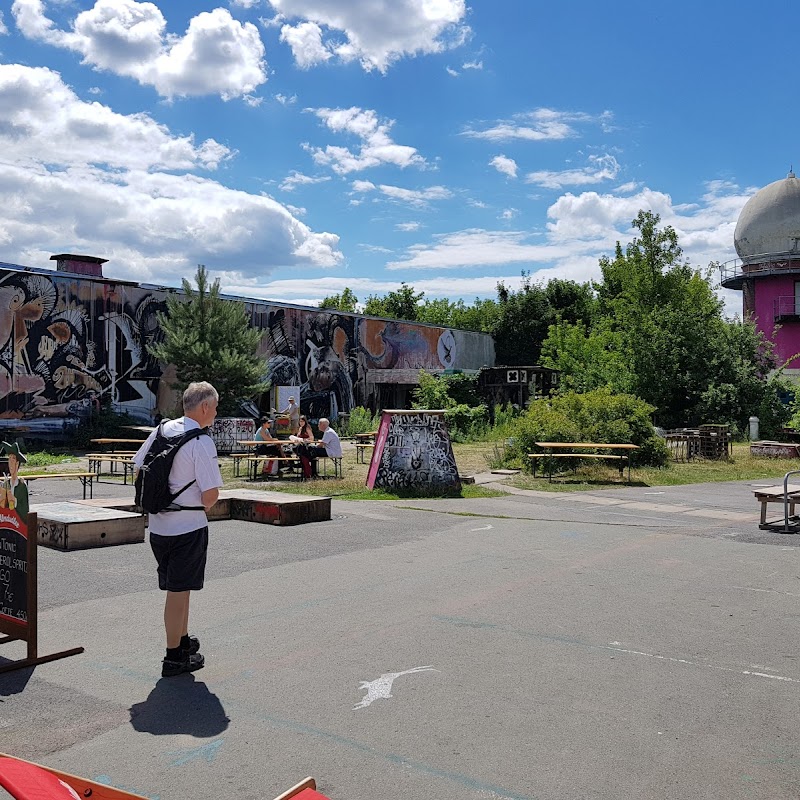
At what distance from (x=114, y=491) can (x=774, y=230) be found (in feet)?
133

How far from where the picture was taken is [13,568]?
5707mm

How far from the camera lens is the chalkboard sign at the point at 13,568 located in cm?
557

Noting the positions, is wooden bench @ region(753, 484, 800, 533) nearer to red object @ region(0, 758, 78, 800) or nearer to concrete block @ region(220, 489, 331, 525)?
concrete block @ region(220, 489, 331, 525)

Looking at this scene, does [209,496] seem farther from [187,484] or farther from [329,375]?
[329,375]

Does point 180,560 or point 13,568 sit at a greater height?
point 180,560

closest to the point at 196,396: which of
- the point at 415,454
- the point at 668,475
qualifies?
the point at 415,454

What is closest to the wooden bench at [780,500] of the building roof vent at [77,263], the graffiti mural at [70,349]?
the graffiti mural at [70,349]

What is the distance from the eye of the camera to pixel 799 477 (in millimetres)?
19172

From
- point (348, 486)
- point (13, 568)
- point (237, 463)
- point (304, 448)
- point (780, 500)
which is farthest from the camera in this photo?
point (237, 463)

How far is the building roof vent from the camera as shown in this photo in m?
32.8

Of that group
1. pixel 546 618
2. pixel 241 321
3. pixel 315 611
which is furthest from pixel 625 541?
pixel 241 321

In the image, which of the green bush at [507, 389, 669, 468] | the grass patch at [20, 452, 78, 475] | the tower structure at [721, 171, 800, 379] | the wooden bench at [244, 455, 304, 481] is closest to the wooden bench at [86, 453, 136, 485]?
the grass patch at [20, 452, 78, 475]

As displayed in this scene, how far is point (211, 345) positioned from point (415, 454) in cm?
1607

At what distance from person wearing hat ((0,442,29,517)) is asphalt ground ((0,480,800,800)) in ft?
3.26
